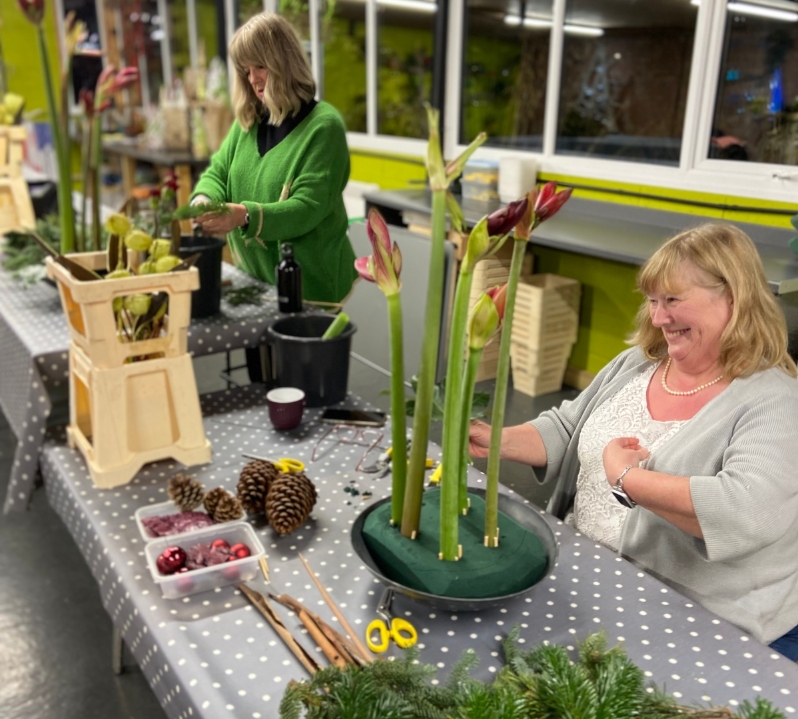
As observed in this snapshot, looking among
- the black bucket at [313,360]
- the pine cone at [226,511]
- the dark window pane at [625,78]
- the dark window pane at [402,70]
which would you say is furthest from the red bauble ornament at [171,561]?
the dark window pane at [625,78]

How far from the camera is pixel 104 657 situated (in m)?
1.66

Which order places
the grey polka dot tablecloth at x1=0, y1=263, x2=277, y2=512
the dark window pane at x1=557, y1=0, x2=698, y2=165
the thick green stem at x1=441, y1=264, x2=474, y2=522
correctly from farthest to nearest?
the dark window pane at x1=557, y1=0, x2=698, y2=165 < the grey polka dot tablecloth at x1=0, y1=263, x2=277, y2=512 < the thick green stem at x1=441, y1=264, x2=474, y2=522

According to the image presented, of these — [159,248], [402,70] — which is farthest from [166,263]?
[402,70]

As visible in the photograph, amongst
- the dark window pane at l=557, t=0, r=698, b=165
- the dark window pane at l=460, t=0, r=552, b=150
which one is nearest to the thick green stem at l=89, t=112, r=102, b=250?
the dark window pane at l=460, t=0, r=552, b=150

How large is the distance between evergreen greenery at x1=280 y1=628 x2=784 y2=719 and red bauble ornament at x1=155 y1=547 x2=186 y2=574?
0.30 metres

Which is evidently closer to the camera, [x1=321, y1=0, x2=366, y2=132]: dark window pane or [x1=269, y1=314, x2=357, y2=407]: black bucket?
[x1=321, y1=0, x2=366, y2=132]: dark window pane

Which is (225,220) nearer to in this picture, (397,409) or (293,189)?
(293,189)

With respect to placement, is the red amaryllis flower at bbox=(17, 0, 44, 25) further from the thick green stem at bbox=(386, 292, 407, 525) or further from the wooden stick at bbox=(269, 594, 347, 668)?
the wooden stick at bbox=(269, 594, 347, 668)

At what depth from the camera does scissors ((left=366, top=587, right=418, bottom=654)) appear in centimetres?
81

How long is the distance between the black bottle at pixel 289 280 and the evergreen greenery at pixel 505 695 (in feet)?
1.56

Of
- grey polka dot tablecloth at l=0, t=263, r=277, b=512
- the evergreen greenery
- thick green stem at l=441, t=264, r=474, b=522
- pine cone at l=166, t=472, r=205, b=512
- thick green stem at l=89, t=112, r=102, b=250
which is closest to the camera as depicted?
the evergreen greenery

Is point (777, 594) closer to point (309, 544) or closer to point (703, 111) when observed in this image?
point (309, 544)

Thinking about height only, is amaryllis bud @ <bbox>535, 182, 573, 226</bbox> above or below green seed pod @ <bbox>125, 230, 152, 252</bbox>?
above

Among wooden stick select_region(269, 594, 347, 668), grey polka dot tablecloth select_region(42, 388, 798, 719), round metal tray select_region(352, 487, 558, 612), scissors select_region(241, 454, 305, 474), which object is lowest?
grey polka dot tablecloth select_region(42, 388, 798, 719)
